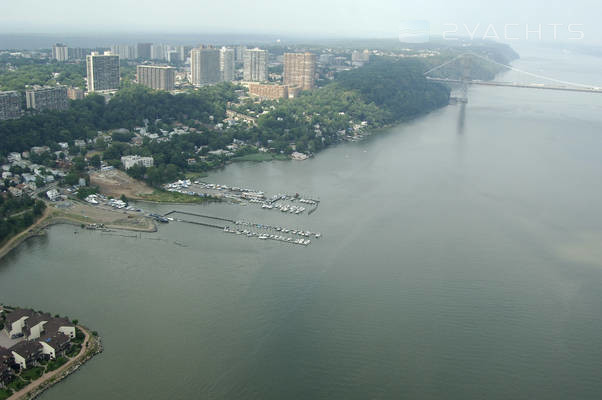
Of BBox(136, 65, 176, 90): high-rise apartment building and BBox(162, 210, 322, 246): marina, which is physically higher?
BBox(136, 65, 176, 90): high-rise apartment building

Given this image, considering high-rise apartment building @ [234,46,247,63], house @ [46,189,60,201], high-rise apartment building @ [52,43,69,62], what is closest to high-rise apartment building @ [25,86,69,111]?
house @ [46,189,60,201]

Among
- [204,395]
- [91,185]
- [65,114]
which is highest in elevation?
[65,114]

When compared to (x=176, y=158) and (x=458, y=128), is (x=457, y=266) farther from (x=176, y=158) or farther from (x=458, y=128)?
→ (x=458, y=128)

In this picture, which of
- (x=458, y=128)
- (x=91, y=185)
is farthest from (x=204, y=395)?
(x=458, y=128)

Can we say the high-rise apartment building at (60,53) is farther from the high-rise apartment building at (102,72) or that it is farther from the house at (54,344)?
the house at (54,344)

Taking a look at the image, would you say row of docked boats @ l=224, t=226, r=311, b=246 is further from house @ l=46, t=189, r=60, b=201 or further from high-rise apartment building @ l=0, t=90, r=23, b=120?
high-rise apartment building @ l=0, t=90, r=23, b=120

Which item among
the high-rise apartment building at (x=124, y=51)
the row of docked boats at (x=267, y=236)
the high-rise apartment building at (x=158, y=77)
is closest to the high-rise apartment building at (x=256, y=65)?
the high-rise apartment building at (x=158, y=77)

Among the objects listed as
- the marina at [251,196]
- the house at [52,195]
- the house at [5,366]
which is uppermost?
the house at [52,195]
